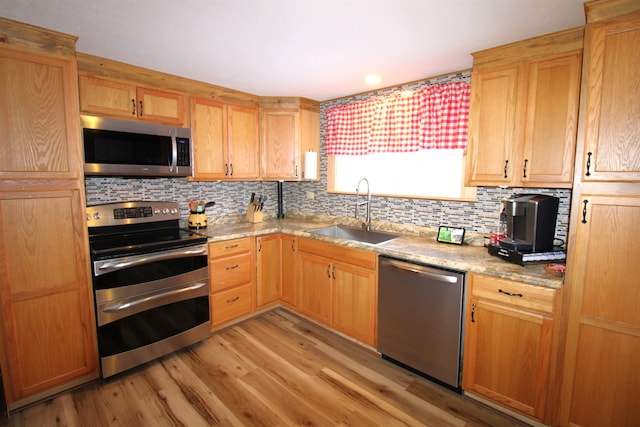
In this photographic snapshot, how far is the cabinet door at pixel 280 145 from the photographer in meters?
3.27

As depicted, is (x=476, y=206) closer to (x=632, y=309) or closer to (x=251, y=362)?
(x=632, y=309)

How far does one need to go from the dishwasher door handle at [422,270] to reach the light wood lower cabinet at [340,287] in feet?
0.54

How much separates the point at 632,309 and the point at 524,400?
0.76 m

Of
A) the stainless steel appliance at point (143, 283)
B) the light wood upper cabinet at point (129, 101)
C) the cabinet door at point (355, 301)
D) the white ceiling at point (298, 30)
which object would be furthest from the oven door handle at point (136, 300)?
the white ceiling at point (298, 30)

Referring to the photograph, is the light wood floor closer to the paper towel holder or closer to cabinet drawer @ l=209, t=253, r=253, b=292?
cabinet drawer @ l=209, t=253, r=253, b=292

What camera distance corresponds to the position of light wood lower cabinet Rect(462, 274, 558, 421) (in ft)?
5.55

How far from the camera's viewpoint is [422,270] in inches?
82.0

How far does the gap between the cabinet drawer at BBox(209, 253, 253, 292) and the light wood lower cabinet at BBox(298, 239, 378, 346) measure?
1.70 ft

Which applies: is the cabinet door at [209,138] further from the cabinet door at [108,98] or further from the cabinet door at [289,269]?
the cabinet door at [289,269]

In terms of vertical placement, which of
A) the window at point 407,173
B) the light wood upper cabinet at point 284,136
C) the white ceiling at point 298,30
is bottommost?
the window at point 407,173

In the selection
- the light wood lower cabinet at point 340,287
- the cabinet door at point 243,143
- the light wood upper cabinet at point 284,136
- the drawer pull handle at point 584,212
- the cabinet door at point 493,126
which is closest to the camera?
the drawer pull handle at point 584,212

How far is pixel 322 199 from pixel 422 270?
68.1 inches

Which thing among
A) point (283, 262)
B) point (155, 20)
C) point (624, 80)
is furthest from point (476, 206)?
point (155, 20)

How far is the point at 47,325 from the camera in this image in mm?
1943
